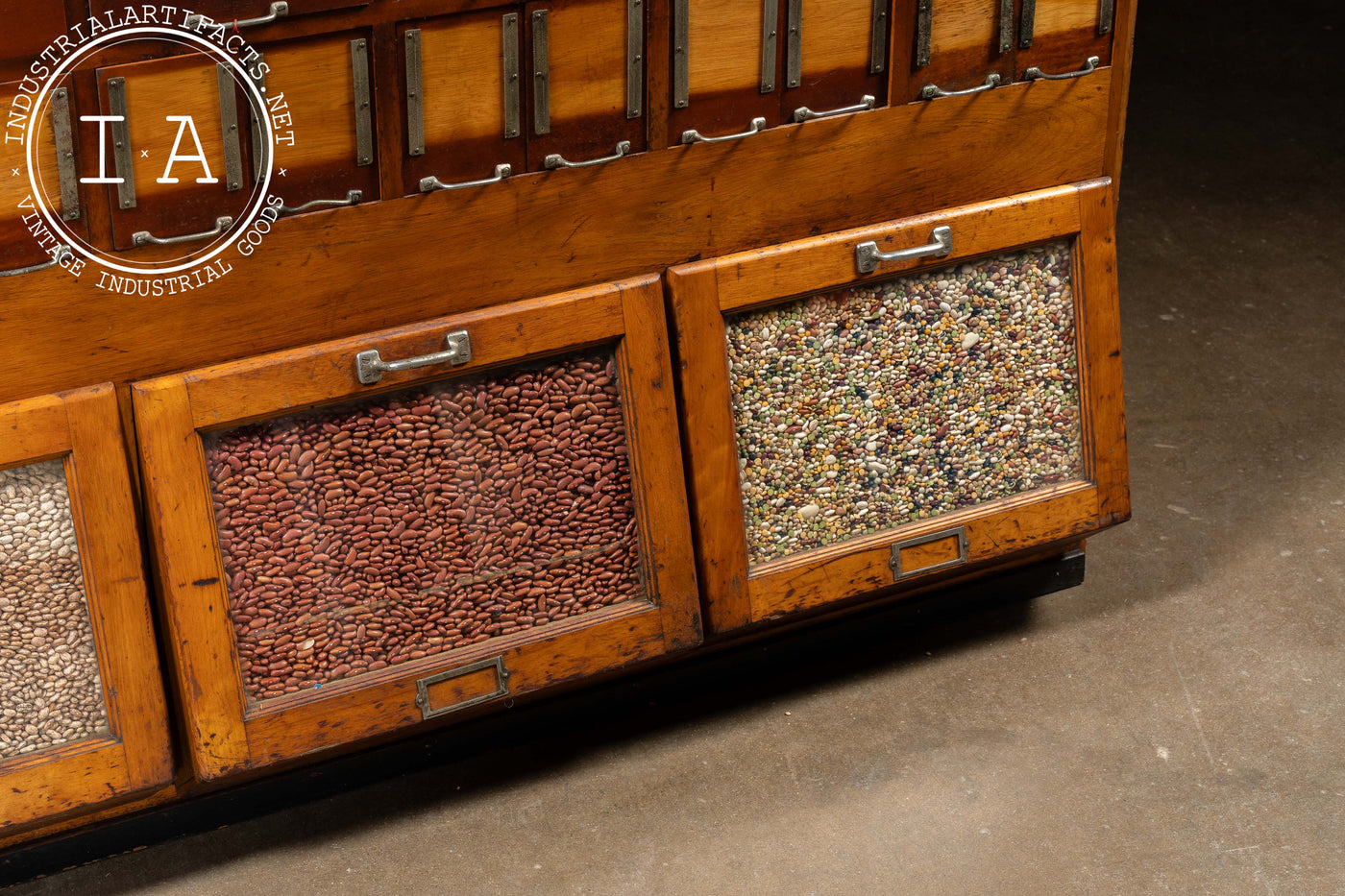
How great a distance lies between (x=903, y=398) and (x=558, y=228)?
641mm

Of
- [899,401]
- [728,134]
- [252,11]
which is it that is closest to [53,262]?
[252,11]

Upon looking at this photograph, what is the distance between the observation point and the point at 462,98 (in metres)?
2.16

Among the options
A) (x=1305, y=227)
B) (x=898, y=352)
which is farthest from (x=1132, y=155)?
(x=898, y=352)

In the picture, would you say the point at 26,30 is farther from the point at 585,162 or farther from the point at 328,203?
the point at 585,162

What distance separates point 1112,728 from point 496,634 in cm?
102

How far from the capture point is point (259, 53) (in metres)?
2.02

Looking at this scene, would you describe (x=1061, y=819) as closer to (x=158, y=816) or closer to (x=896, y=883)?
(x=896, y=883)

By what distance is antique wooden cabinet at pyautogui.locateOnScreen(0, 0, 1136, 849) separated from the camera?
2061 millimetres

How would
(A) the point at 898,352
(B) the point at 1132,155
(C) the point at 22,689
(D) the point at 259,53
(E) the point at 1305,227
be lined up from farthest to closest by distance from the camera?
1. (B) the point at 1132,155
2. (E) the point at 1305,227
3. (A) the point at 898,352
4. (C) the point at 22,689
5. (D) the point at 259,53

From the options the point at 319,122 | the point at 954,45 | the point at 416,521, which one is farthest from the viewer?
the point at 954,45

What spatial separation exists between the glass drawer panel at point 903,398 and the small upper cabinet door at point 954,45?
0.28 meters

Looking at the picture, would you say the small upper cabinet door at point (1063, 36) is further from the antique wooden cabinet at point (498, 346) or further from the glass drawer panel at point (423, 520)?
the glass drawer panel at point (423, 520)

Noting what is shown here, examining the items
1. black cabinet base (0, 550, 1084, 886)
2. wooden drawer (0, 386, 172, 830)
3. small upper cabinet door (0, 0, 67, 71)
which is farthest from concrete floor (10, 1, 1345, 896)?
small upper cabinet door (0, 0, 67, 71)

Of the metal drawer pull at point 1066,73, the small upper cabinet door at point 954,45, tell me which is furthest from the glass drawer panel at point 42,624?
the metal drawer pull at point 1066,73
